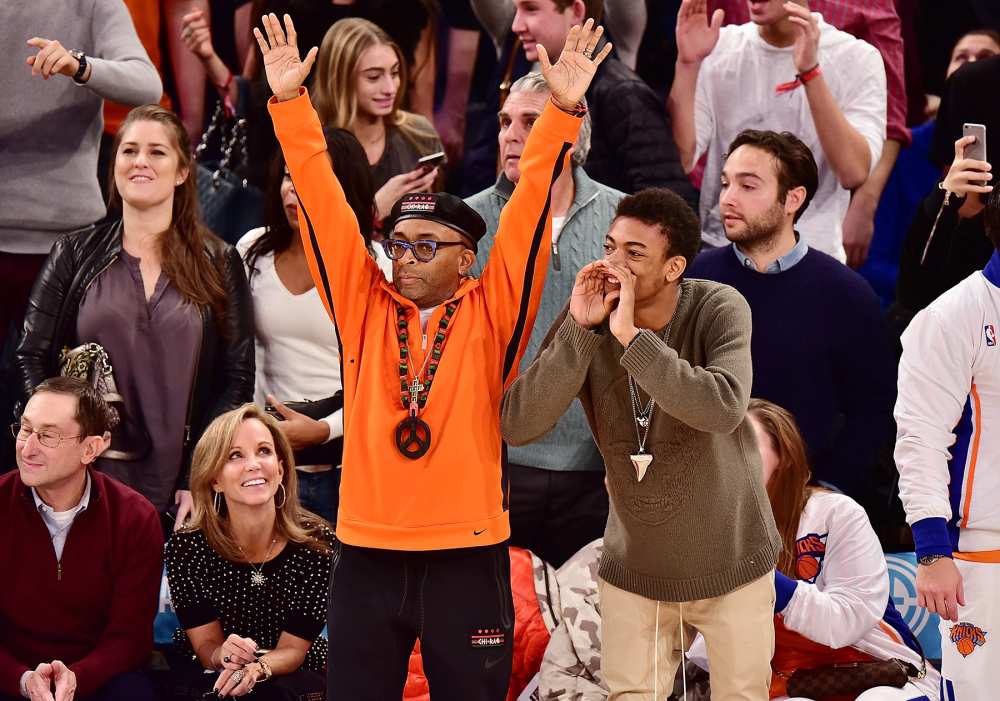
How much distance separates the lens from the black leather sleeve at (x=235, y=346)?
489 centimetres

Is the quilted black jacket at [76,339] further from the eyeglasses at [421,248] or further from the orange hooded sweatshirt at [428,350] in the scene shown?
the eyeglasses at [421,248]

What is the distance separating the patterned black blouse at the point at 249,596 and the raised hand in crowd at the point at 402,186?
141cm

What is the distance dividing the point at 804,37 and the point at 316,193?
7.49 feet

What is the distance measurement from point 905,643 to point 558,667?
1053 millimetres

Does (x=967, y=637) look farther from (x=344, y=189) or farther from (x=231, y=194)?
(x=231, y=194)

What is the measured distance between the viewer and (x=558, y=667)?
14.5ft

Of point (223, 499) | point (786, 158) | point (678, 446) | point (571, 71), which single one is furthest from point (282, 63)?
point (786, 158)

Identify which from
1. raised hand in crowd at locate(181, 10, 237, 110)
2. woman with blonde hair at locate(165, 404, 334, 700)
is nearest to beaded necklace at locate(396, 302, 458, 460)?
woman with blonde hair at locate(165, 404, 334, 700)

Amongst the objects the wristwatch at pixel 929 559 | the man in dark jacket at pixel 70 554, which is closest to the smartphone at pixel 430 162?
the man in dark jacket at pixel 70 554

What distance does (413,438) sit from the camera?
11.5 ft

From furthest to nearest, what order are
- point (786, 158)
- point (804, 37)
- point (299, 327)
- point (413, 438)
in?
point (804, 37)
point (299, 327)
point (786, 158)
point (413, 438)

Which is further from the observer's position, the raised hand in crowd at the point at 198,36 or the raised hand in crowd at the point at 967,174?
the raised hand in crowd at the point at 198,36

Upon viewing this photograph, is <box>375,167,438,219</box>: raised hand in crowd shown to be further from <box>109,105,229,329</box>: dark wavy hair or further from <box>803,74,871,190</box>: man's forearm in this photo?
<box>803,74,871,190</box>: man's forearm

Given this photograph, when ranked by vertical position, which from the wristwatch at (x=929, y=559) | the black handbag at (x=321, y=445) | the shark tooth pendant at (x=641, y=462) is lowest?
the wristwatch at (x=929, y=559)
